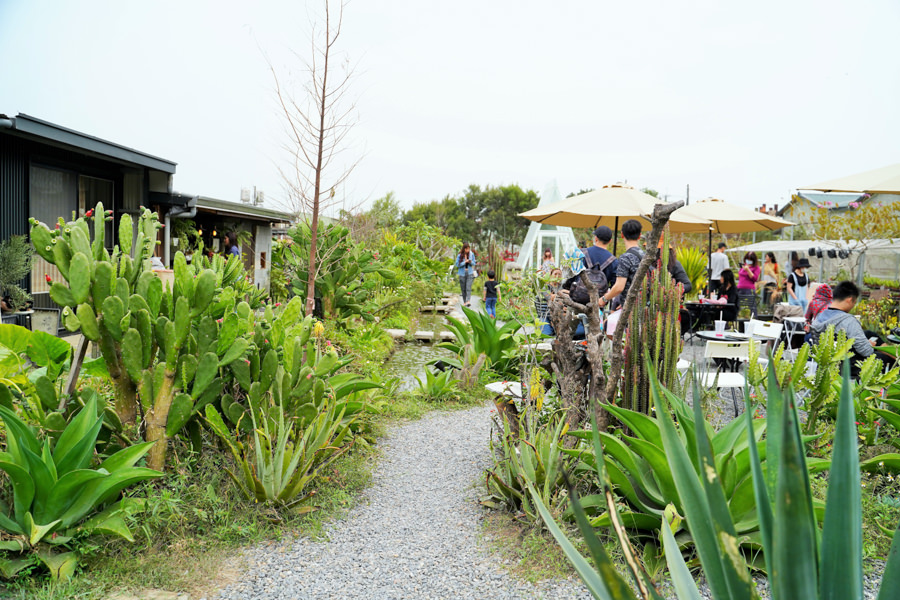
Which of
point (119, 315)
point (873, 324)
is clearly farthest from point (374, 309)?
point (873, 324)

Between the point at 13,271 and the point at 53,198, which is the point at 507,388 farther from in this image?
the point at 53,198

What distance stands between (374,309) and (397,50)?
390 cm

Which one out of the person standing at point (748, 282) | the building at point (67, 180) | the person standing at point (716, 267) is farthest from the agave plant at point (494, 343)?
the person standing at point (716, 267)

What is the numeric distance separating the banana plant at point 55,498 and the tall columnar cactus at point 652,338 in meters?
2.81

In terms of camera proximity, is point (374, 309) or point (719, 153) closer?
point (374, 309)

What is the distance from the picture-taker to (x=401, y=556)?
2.96 metres

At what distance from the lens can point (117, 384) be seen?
10.7ft

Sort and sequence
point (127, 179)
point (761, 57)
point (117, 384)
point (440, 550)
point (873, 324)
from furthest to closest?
point (761, 57), point (873, 324), point (127, 179), point (117, 384), point (440, 550)

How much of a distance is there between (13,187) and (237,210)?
210 inches

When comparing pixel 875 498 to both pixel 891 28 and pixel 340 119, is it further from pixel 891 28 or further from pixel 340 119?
pixel 891 28

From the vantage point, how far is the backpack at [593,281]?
517cm

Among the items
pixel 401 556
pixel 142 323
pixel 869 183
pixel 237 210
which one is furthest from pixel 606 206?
pixel 237 210

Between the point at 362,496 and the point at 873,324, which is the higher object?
the point at 873,324

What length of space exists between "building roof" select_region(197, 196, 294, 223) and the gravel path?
6.24 meters
